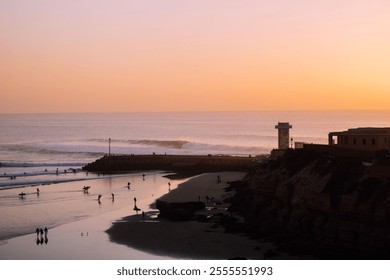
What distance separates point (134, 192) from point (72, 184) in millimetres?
10722

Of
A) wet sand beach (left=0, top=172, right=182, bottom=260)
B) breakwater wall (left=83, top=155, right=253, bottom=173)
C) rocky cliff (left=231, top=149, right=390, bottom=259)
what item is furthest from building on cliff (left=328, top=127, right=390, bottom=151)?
breakwater wall (left=83, top=155, right=253, bottom=173)

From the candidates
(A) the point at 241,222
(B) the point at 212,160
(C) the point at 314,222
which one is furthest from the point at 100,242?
(B) the point at 212,160

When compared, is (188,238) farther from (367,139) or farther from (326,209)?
(367,139)

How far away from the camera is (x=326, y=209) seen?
107 feet

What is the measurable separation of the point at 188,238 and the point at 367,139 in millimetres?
15204

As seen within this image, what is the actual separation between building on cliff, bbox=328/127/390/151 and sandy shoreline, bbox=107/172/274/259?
1059 centimetres

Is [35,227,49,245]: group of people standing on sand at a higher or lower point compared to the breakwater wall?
lower

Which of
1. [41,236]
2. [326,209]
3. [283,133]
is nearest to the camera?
[326,209]

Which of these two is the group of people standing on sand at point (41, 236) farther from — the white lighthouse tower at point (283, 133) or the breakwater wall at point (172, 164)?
the breakwater wall at point (172, 164)

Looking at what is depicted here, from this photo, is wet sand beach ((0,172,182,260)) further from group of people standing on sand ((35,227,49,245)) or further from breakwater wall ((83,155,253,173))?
breakwater wall ((83,155,253,173))

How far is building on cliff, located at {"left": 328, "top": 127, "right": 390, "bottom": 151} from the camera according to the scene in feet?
135

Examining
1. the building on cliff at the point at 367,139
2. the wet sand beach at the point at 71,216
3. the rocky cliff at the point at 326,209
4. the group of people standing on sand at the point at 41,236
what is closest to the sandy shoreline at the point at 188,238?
the wet sand beach at the point at 71,216

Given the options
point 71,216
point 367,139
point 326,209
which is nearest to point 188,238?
point 326,209

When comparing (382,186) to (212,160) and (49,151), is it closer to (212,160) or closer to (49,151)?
(212,160)
